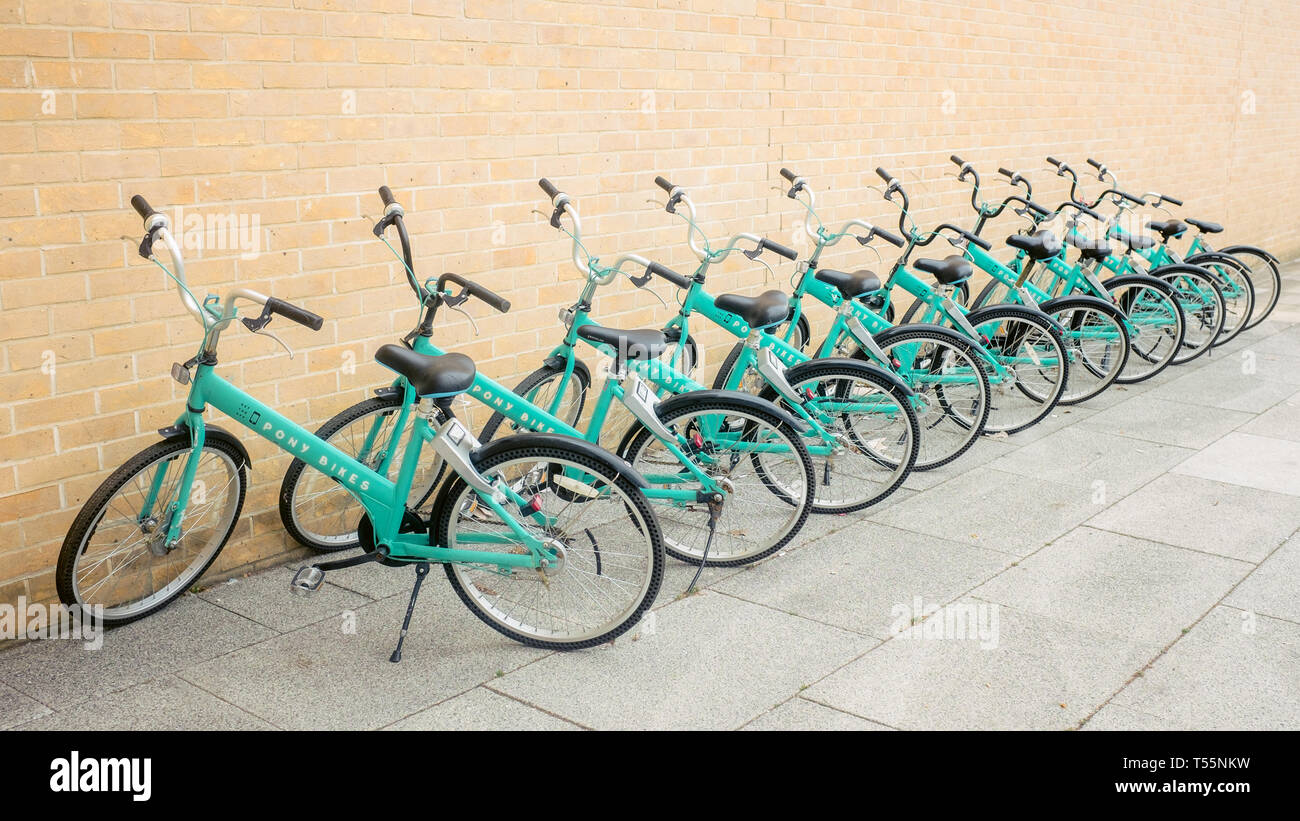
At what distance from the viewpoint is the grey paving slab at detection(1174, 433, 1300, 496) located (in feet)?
18.5

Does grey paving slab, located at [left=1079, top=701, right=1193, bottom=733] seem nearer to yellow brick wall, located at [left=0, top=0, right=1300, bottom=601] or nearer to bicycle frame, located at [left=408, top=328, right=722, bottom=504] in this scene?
bicycle frame, located at [left=408, top=328, right=722, bottom=504]

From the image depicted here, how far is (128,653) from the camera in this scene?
3.78 m

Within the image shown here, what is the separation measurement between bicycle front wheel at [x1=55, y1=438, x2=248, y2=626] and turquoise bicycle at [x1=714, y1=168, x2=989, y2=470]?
2.11m

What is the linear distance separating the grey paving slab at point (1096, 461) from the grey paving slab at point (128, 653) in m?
3.57

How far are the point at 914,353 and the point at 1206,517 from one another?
1.40 meters

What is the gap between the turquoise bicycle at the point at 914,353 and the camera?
540 centimetres

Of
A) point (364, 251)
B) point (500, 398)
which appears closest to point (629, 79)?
point (364, 251)

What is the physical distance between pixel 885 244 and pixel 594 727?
485 cm

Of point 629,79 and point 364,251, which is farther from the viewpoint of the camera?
point 629,79

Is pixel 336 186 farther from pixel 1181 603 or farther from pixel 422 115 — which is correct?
pixel 1181 603

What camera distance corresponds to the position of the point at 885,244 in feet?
24.7

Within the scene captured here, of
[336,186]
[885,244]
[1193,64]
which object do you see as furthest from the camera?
[1193,64]

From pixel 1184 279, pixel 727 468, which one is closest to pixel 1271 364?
pixel 1184 279

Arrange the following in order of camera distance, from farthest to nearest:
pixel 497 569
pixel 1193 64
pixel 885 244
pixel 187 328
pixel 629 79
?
pixel 1193 64 < pixel 885 244 < pixel 629 79 < pixel 187 328 < pixel 497 569
